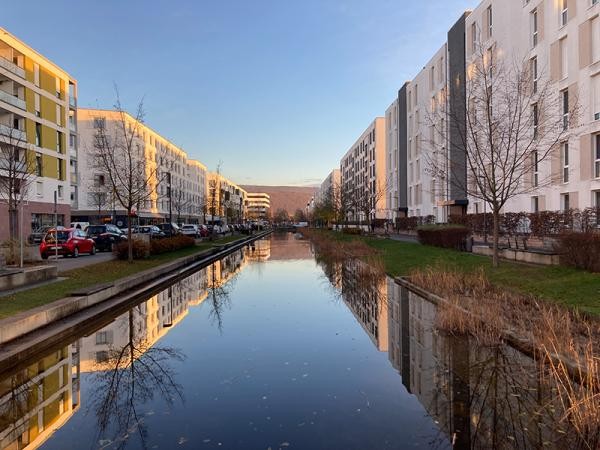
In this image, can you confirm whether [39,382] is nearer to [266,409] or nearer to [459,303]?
[266,409]

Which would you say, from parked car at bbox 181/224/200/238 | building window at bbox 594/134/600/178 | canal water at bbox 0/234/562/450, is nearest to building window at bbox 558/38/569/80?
building window at bbox 594/134/600/178

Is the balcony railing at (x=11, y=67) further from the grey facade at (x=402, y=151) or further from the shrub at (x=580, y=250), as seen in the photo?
the grey facade at (x=402, y=151)

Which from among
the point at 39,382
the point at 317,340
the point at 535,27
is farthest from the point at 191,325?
the point at 535,27

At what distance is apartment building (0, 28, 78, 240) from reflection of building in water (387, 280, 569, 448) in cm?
3521

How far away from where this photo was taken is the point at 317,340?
28.8 ft

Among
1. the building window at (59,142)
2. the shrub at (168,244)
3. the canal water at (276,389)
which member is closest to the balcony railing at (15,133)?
the building window at (59,142)

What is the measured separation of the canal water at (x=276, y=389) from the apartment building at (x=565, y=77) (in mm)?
17482

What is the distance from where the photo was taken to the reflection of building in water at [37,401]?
492 cm

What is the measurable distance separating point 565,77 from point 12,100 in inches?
1598

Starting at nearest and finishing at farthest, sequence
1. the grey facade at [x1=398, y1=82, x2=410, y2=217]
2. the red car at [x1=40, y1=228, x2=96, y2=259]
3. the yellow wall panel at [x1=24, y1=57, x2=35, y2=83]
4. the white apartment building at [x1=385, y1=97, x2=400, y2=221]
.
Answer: the red car at [x1=40, y1=228, x2=96, y2=259]
the yellow wall panel at [x1=24, y1=57, x2=35, y2=83]
the grey facade at [x1=398, y1=82, x2=410, y2=217]
the white apartment building at [x1=385, y1=97, x2=400, y2=221]

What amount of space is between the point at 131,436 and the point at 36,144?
44642mm

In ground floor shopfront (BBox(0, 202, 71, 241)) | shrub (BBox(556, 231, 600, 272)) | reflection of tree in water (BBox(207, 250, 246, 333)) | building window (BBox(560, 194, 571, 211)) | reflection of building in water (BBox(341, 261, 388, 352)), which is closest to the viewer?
reflection of building in water (BBox(341, 261, 388, 352))

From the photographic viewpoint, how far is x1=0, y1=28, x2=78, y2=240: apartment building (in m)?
38.3

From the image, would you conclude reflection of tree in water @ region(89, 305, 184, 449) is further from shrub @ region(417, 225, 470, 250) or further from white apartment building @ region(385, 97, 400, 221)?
white apartment building @ region(385, 97, 400, 221)
